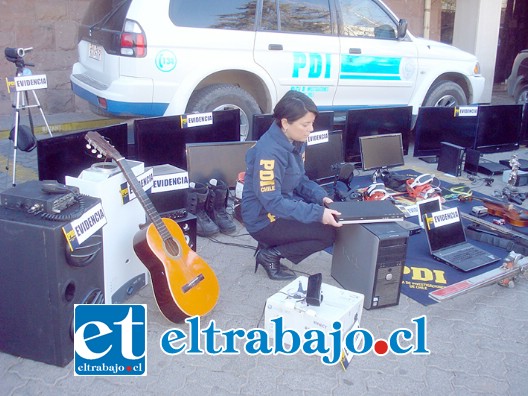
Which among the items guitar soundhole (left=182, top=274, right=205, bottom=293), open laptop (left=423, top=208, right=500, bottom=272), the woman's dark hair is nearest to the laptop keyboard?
open laptop (left=423, top=208, right=500, bottom=272)

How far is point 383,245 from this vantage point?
3.82m

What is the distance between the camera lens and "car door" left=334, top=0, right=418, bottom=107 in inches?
288

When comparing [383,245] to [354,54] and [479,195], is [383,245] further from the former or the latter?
[354,54]

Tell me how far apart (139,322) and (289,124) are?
1.64 metres

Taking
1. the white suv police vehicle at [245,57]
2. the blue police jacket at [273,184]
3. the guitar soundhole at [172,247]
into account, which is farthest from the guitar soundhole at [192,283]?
the white suv police vehicle at [245,57]

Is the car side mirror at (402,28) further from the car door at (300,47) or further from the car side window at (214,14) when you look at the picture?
the car side window at (214,14)

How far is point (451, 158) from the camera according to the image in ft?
23.2

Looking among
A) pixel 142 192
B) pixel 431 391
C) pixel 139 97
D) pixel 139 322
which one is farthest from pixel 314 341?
pixel 139 97

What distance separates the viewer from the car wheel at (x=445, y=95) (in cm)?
828

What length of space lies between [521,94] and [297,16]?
5.46 meters

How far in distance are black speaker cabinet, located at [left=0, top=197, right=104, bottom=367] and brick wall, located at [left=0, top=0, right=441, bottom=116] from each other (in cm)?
615

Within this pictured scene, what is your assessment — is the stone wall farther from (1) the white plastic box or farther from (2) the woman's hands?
(1) the white plastic box

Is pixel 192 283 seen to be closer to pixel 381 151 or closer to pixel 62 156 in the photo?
pixel 62 156

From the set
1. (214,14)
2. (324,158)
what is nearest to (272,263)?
(324,158)
